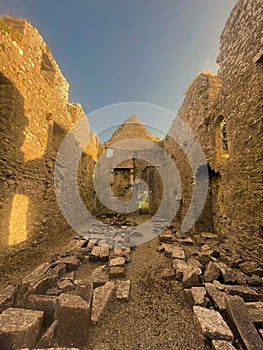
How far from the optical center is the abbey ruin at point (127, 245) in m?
2.12

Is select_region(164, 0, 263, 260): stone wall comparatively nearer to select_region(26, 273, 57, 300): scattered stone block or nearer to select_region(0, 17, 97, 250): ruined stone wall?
select_region(26, 273, 57, 300): scattered stone block

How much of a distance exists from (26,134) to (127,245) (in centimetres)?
493

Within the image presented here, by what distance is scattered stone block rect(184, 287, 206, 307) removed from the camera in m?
2.56

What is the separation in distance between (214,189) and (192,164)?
176 centimetres

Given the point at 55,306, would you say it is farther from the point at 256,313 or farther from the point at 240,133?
the point at 240,133

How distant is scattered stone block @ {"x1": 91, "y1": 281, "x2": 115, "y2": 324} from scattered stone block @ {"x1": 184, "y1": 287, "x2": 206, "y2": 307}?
145 cm

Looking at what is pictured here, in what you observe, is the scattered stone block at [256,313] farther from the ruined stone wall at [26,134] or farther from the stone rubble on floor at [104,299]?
the ruined stone wall at [26,134]

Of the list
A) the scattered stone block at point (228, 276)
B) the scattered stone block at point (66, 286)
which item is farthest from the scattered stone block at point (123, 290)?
the scattered stone block at point (228, 276)

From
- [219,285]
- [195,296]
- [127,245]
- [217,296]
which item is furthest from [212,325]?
[127,245]

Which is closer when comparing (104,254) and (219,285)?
(219,285)

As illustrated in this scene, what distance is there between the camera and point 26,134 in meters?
4.30

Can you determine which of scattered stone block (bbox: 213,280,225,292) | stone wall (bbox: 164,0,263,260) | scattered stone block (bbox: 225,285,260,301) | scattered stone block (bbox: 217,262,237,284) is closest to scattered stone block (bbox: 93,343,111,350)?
scattered stone block (bbox: 213,280,225,292)

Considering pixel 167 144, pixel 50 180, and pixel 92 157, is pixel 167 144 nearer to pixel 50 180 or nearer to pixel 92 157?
pixel 92 157

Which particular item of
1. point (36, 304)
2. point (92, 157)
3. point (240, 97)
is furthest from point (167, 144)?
point (36, 304)
